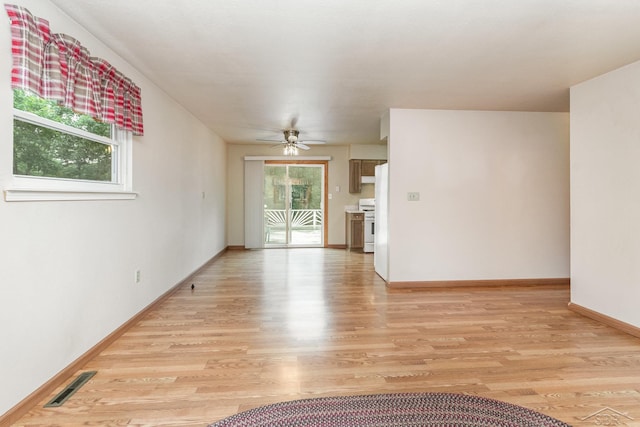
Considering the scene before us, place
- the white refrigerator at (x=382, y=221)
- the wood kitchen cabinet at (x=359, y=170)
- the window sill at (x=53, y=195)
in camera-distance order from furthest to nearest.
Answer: the wood kitchen cabinet at (x=359, y=170) < the white refrigerator at (x=382, y=221) < the window sill at (x=53, y=195)

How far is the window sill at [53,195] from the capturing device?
1.65 m

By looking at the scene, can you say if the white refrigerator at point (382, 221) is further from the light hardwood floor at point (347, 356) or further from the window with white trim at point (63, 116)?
the window with white trim at point (63, 116)

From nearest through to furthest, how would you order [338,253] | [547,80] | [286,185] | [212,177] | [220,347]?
[220,347], [547,80], [212,177], [338,253], [286,185]

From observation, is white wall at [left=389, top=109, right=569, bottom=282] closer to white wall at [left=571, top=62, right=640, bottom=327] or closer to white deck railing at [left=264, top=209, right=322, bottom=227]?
white wall at [left=571, top=62, right=640, bottom=327]

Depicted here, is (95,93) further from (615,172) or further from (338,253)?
(338,253)

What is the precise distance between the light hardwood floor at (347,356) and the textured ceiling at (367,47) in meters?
2.31

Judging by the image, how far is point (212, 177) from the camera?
5.91 m

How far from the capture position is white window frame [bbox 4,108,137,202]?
173 centimetres

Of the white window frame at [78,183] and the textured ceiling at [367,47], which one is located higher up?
the textured ceiling at [367,47]

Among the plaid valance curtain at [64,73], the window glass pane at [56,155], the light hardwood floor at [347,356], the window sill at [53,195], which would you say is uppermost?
the plaid valance curtain at [64,73]

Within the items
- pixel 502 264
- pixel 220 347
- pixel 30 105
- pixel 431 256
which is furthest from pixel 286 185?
pixel 30 105

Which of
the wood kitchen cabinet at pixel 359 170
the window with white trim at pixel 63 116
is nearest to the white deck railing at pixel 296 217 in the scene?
the wood kitchen cabinet at pixel 359 170

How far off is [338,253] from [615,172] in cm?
475

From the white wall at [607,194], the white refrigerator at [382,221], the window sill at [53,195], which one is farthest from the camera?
the white refrigerator at [382,221]
